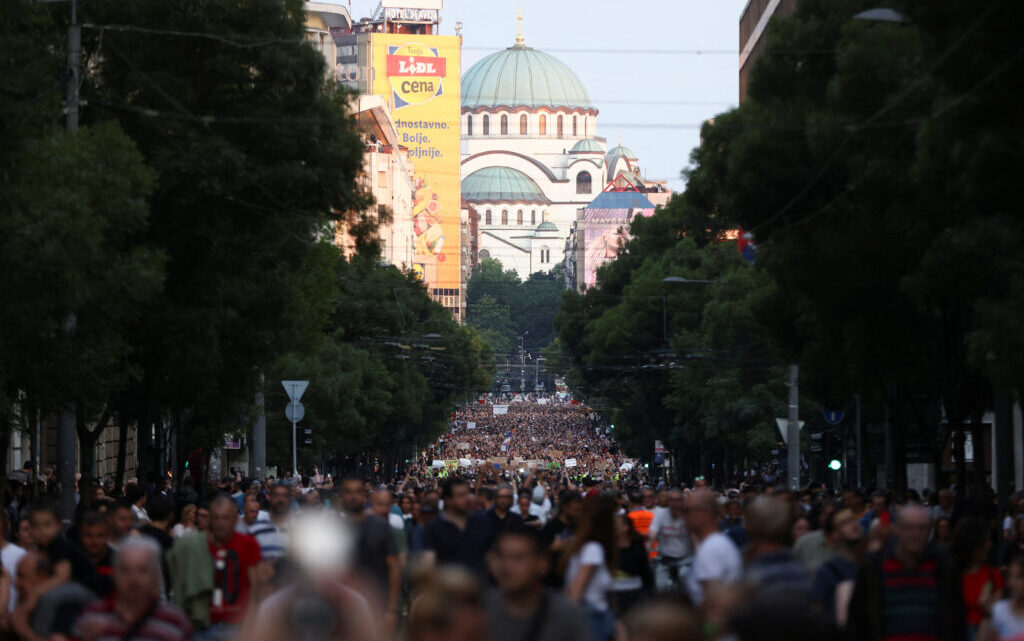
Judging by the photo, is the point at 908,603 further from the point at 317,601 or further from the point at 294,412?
the point at 294,412

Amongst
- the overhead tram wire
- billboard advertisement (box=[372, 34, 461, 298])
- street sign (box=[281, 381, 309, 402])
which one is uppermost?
billboard advertisement (box=[372, 34, 461, 298])

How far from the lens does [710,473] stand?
2721 inches

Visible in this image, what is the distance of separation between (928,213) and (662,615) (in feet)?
56.0

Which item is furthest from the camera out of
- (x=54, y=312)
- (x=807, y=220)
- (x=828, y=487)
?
(x=828, y=487)

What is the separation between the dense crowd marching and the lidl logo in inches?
5928

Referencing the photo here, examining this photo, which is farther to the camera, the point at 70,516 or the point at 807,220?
the point at 807,220

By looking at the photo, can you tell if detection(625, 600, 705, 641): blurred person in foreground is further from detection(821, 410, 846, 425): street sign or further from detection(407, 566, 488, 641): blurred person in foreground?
detection(821, 410, 846, 425): street sign

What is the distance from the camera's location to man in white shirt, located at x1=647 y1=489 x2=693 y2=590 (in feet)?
51.9

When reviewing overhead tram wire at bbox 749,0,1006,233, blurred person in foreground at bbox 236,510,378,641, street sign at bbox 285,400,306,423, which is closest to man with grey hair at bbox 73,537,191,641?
blurred person in foreground at bbox 236,510,378,641

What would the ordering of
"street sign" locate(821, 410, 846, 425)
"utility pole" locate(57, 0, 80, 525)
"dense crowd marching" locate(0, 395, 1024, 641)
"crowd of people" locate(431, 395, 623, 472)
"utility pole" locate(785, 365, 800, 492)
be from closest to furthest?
1. "dense crowd marching" locate(0, 395, 1024, 641)
2. "utility pole" locate(57, 0, 80, 525)
3. "street sign" locate(821, 410, 846, 425)
4. "utility pole" locate(785, 365, 800, 492)
5. "crowd of people" locate(431, 395, 623, 472)

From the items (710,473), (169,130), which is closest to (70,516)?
(169,130)

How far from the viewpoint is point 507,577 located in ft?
24.8

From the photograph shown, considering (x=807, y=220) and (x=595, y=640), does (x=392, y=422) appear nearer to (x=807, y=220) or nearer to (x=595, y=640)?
(x=807, y=220)

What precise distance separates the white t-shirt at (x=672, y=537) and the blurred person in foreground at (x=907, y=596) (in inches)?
257
